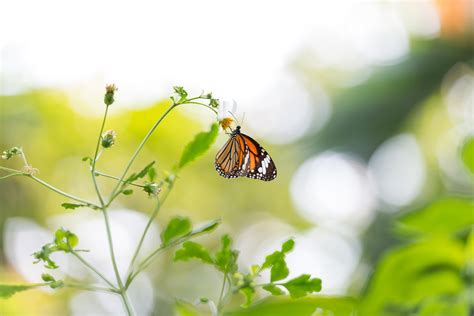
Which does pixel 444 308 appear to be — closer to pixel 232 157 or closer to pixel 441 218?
pixel 441 218

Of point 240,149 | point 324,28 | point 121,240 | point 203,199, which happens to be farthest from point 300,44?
point 240,149

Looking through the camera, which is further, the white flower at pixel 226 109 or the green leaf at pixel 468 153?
the green leaf at pixel 468 153

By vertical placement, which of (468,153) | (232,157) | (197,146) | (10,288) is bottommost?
(10,288)

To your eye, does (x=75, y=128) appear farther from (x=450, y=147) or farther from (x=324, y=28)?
(x=450, y=147)

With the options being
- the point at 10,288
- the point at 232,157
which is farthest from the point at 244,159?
the point at 10,288

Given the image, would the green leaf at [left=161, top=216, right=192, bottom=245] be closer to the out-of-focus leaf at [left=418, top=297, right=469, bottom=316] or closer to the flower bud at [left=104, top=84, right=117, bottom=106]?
the flower bud at [left=104, top=84, right=117, bottom=106]

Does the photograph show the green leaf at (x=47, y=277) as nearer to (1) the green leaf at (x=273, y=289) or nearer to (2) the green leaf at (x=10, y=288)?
(2) the green leaf at (x=10, y=288)

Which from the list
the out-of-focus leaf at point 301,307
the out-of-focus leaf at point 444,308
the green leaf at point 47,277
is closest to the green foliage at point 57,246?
the green leaf at point 47,277
